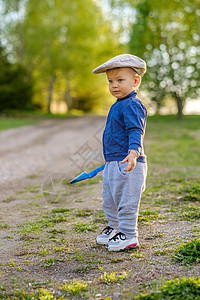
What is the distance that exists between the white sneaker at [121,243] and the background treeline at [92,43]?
18.9 meters

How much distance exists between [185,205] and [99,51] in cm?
2679

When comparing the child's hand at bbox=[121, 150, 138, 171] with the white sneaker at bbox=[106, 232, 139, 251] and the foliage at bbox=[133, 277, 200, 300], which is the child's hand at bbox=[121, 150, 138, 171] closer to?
the white sneaker at bbox=[106, 232, 139, 251]

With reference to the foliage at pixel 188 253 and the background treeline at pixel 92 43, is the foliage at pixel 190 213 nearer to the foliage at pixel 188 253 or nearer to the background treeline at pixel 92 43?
the foliage at pixel 188 253

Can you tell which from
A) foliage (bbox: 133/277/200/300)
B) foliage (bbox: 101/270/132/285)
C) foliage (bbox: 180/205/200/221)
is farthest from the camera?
foliage (bbox: 180/205/200/221)

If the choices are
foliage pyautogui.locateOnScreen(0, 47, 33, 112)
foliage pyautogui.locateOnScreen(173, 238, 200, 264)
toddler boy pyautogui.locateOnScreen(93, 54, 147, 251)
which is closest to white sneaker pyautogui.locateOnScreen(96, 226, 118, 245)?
toddler boy pyautogui.locateOnScreen(93, 54, 147, 251)

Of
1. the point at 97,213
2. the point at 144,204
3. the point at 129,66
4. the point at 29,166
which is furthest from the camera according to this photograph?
the point at 29,166

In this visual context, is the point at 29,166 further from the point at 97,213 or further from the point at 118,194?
the point at 118,194

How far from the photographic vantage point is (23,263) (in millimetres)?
3012

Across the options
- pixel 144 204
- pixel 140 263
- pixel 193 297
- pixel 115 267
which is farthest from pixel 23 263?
pixel 144 204

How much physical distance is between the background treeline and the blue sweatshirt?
18577mm

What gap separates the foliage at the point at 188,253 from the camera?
287cm

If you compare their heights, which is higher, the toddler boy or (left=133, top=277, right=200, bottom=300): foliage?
the toddler boy

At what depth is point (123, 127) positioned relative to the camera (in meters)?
3.29

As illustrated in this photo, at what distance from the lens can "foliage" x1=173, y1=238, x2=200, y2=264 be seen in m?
2.87
